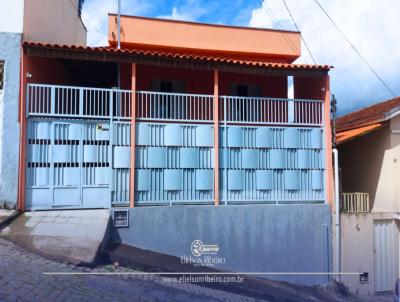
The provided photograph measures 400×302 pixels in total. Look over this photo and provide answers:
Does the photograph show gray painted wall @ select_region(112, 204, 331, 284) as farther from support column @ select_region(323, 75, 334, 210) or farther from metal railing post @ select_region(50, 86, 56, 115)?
metal railing post @ select_region(50, 86, 56, 115)

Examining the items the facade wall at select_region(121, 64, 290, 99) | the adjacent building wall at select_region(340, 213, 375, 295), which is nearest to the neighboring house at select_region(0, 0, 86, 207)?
the facade wall at select_region(121, 64, 290, 99)

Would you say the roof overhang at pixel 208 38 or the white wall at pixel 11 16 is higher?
the roof overhang at pixel 208 38

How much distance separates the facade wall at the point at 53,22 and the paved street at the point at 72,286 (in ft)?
15.5

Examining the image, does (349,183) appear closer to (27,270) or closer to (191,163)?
(191,163)

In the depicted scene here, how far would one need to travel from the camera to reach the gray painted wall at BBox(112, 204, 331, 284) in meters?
7.64

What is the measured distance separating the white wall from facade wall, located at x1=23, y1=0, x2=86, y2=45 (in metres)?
0.13

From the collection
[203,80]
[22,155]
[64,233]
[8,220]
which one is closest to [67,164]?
[22,155]

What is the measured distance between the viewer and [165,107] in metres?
8.54

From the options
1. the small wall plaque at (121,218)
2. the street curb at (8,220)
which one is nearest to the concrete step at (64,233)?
the street curb at (8,220)

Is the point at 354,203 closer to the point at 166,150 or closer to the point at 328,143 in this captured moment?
the point at 328,143

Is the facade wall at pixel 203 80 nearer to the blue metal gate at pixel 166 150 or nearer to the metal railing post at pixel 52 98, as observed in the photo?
the blue metal gate at pixel 166 150

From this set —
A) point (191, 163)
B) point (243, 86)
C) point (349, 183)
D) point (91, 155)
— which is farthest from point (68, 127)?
point (349, 183)

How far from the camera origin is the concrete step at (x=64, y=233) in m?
6.01

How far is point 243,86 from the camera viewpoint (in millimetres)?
10734
